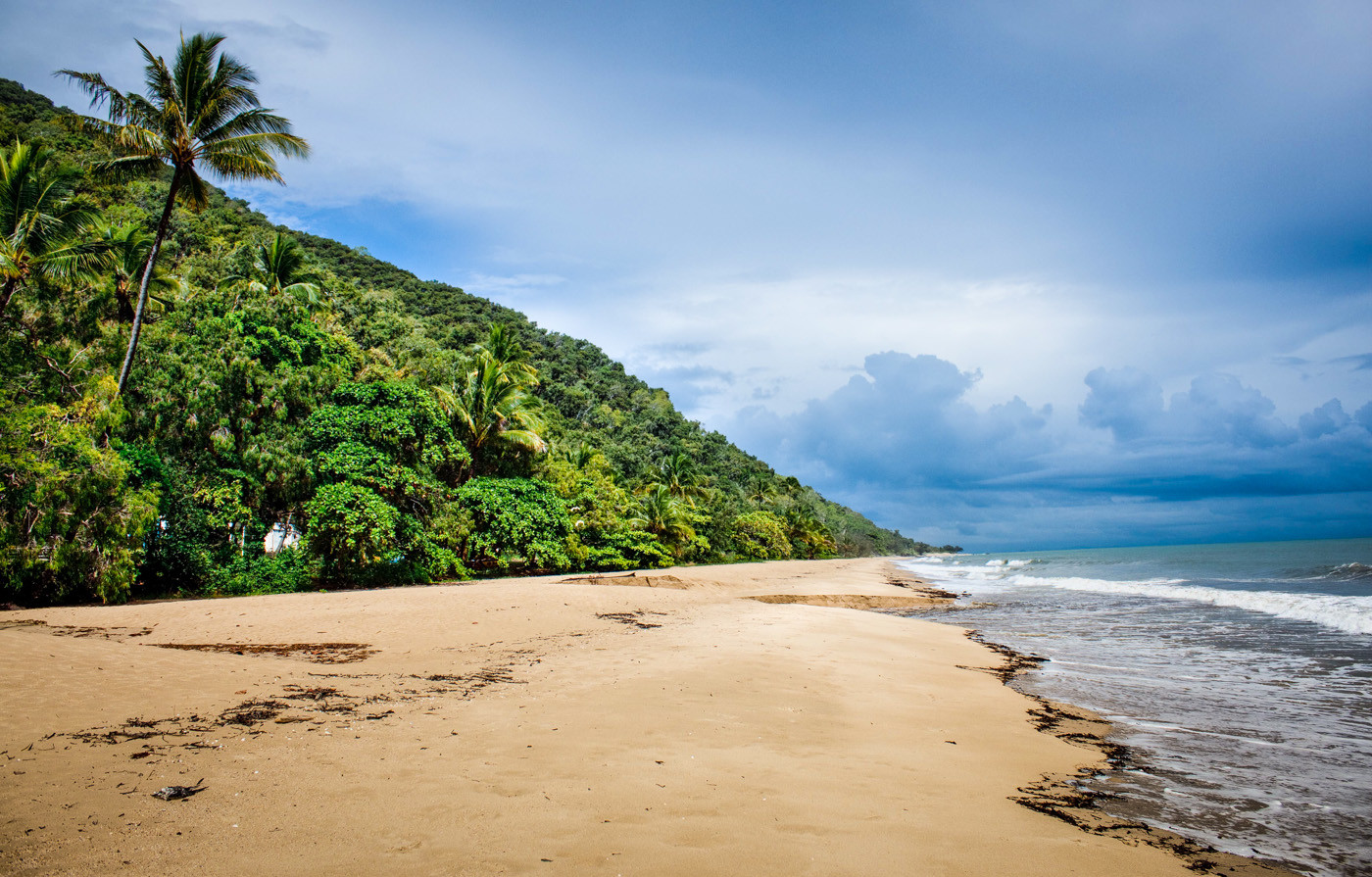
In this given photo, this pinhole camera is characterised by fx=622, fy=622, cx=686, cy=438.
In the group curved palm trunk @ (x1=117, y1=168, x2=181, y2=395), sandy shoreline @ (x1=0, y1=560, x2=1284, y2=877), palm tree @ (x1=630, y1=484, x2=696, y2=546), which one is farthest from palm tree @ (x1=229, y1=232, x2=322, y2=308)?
sandy shoreline @ (x1=0, y1=560, x2=1284, y2=877)

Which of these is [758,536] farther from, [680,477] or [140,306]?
[140,306]

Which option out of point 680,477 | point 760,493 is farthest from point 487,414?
point 760,493

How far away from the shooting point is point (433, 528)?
61.2 ft

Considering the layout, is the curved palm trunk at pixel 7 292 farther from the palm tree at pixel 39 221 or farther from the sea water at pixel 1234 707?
the sea water at pixel 1234 707

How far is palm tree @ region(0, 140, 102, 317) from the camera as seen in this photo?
591 inches

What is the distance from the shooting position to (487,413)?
22.1 m

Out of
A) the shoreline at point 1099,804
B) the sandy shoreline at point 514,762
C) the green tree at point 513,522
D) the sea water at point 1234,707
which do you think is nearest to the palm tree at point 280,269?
the green tree at point 513,522

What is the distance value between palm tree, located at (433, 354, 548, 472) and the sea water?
15300mm

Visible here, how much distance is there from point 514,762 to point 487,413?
19.3 meters

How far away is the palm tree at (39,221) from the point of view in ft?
49.3

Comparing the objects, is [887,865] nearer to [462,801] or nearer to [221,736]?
[462,801]

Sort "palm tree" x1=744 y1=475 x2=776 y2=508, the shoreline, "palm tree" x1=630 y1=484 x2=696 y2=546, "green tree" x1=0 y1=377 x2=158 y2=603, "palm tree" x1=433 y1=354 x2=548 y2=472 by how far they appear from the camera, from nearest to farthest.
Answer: the shoreline, "green tree" x1=0 y1=377 x2=158 y2=603, "palm tree" x1=433 y1=354 x2=548 y2=472, "palm tree" x1=630 y1=484 x2=696 y2=546, "palm tree" x1=744 y1=475 x2=776 y2=508

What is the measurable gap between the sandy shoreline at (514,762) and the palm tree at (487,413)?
543 inches

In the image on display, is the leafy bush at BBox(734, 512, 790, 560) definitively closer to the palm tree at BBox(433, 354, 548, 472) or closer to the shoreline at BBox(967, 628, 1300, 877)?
the palm tree at BBox(433, 354, 548, 472)
